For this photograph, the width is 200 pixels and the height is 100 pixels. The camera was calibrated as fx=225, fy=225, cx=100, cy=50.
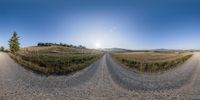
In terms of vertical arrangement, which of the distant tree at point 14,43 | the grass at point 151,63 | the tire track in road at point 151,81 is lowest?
the tire track in road at point 151,81

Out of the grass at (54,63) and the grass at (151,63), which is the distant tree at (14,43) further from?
the grass at (151,63)

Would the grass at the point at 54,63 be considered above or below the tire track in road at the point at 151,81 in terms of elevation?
above

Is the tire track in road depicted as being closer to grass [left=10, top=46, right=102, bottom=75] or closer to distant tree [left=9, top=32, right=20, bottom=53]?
grass [left=10, top=46, right=102, bottom=75]

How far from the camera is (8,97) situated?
10.1m

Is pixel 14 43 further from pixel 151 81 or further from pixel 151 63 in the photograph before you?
pixel 151 81

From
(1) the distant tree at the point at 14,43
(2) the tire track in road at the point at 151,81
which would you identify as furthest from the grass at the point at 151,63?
(1) the distant tree at the point at 14,43

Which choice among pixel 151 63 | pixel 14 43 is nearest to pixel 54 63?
pixel 151 63

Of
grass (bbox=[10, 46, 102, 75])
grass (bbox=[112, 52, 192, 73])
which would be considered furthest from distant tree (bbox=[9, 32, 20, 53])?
grass (bbox=[112, 52, 192, 73])

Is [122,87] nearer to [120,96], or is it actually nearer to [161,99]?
[120,96]

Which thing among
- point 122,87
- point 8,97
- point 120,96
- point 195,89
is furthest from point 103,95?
point 195,89

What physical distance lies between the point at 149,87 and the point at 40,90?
6336 millimetres

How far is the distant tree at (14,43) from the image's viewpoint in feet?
266

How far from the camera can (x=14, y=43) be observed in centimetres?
8156

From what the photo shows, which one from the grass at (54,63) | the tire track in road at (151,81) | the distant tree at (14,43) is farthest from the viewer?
the distant tree at (14,43)
